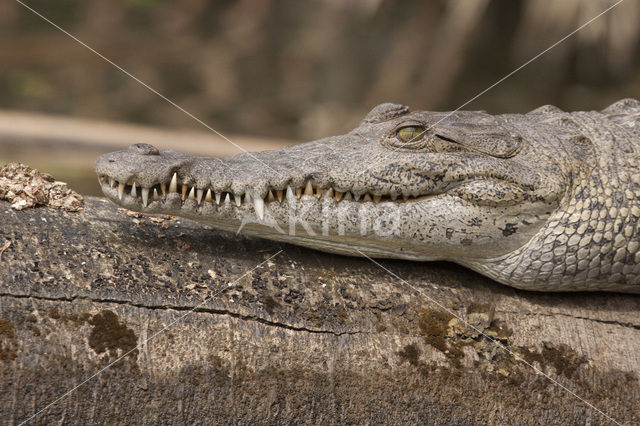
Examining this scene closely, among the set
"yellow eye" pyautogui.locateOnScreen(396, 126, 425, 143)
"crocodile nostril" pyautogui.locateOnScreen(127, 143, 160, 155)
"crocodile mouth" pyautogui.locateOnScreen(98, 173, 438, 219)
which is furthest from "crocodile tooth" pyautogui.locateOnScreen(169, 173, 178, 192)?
"yellow eye" pyautogui.locateOnScreen(396, 126, 425, 143)

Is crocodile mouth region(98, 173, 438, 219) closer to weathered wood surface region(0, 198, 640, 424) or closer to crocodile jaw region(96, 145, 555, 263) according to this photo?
crocodile jaw region(96, 145, 555, 263)

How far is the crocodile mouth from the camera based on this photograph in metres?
2.47

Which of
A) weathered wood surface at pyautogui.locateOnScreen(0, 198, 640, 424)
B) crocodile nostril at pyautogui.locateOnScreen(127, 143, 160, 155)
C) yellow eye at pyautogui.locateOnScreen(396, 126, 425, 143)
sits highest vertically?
yellow eye at pyautogui.locateOnScreen(396, 126, 425, 143)

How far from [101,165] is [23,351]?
715mm

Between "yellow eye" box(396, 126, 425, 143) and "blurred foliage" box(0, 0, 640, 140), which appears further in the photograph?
"blurred foliage" box(0, 0, 640, 140)

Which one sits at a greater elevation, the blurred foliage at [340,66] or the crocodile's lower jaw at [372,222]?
the blurred foliage at [340,66]

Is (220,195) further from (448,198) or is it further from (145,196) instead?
(448,198)

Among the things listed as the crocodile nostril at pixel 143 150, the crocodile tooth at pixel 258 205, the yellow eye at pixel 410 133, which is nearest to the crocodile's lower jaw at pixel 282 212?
the crocodile tooth at pixel 258 205

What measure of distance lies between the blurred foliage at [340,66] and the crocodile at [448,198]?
5824mm

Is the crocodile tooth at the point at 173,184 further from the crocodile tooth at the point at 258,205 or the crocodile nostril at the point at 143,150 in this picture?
the crocodile tooth at the point at 258,205

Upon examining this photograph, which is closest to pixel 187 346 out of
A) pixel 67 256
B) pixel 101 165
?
pixel 67 256

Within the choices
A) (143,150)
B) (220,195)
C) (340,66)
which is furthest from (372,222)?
(340,66)

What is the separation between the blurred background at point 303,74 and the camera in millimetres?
7902

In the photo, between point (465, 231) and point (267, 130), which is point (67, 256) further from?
point (267, 130)
